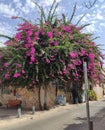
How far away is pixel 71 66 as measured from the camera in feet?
71.6

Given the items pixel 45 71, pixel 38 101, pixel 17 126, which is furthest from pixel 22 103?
pixel 17 126

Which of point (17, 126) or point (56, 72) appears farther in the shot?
point (56, 72)

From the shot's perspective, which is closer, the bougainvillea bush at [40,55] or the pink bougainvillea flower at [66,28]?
the bougainvillea bush at [40,55]

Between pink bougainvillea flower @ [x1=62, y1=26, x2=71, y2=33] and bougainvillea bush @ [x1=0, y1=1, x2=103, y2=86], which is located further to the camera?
pink bougainvillea flower @ [x1=62, y1=26, x2=71, y2=33]

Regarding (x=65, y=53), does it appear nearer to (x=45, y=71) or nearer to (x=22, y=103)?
(x=45, y=71)

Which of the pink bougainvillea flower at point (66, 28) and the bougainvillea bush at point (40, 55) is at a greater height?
the pink bougainvillea flower at point (66, 28)

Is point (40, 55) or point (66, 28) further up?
point (66, 28)

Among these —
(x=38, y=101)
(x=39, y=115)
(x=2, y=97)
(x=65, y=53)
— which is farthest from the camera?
(x=2, y=97)

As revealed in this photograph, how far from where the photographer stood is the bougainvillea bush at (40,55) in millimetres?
21359

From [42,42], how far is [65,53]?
1872mm

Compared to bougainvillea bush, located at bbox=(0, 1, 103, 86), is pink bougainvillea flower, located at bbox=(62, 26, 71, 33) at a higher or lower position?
higher

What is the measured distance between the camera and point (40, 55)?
21297 mm

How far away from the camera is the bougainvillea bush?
21.4m

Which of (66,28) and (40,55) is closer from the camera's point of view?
(40,55)
